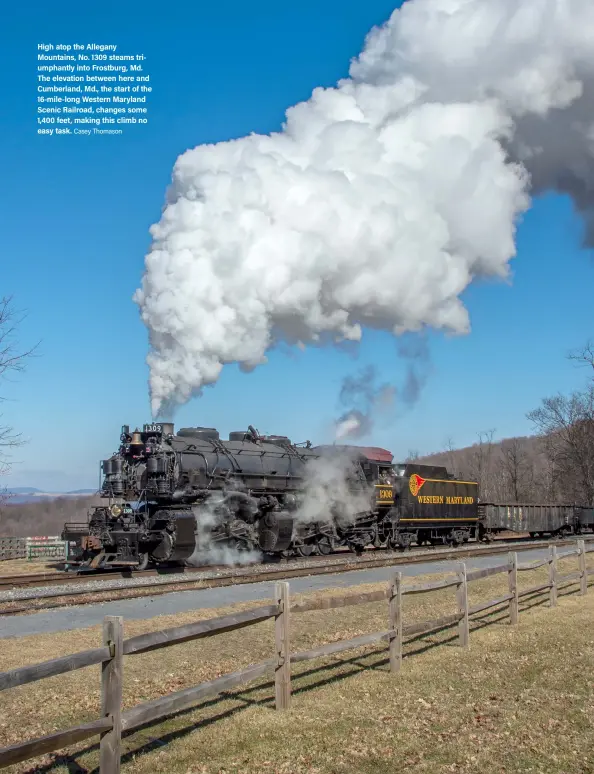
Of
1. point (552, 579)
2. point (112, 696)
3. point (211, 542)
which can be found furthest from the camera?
point (211, 542)

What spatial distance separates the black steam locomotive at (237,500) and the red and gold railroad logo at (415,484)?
4cm

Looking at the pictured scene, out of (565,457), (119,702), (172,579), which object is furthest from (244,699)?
(565,457)

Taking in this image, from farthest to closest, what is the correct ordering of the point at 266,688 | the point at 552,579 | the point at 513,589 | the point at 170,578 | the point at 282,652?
1. the point at 170,578
2. the point at 552,579
3. the point at 513,589
4. the point at 266,688
5. the point at 282,652

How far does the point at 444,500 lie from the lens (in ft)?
105

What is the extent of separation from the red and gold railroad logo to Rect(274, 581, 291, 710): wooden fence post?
22782 millimetres

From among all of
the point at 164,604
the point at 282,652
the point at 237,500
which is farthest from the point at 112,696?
the point at 237,500

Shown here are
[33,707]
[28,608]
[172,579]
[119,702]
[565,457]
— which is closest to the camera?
[119,702]

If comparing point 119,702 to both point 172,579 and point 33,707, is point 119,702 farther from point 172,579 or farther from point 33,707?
point 172,579

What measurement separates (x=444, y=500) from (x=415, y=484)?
3068 mm

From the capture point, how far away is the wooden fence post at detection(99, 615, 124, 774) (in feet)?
16.6

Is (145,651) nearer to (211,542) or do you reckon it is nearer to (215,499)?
(215,499)

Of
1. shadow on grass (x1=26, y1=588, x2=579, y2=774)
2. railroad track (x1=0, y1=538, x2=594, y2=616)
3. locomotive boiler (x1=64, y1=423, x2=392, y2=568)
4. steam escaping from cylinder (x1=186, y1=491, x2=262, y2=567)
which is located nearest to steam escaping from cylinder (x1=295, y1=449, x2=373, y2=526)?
locomotive boiler (x1=64, y1=423, x2=392, y2=568)

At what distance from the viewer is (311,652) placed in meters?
7.31

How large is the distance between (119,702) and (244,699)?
2537 mm
